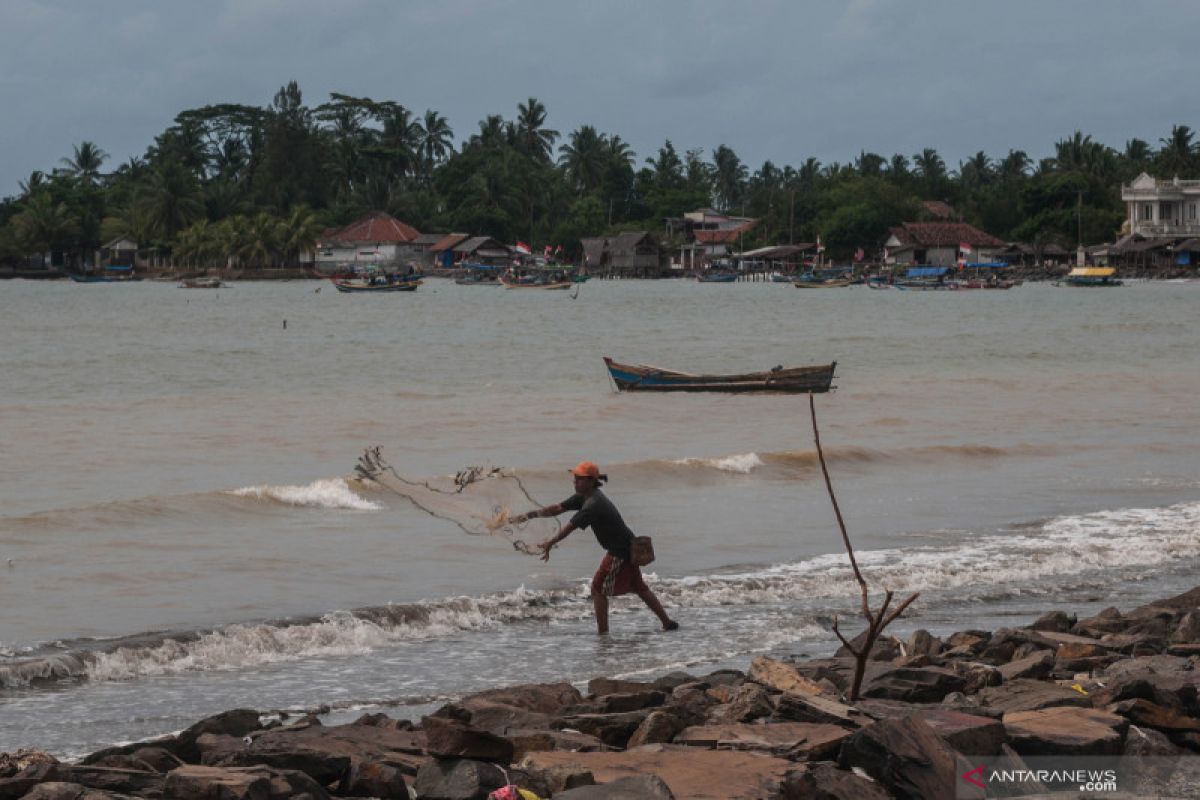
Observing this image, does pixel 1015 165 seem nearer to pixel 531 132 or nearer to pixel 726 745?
pixel 531 132

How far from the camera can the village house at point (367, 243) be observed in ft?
416

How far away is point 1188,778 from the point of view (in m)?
6.67

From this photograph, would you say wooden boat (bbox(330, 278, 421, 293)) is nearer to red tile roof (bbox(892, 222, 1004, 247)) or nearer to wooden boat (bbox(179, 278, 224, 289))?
wooden boat (bbox(179, 278, 224, 289))

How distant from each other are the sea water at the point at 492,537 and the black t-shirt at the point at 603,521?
2.14ft

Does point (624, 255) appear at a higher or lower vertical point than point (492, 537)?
higher

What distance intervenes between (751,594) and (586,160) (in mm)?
133834

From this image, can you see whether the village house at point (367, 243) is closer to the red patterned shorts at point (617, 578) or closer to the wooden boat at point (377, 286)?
the wooden boat at point (377, 286)

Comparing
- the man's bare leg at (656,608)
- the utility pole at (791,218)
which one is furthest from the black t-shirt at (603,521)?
the utility pole at (791,218)

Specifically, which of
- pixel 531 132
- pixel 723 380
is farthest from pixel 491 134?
pixel 723 380

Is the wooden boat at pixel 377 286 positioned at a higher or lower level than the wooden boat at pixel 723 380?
higher

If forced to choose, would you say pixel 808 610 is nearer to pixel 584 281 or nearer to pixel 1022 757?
pixel 1022 757

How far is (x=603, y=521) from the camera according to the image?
1059cm

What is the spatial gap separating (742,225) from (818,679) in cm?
13715

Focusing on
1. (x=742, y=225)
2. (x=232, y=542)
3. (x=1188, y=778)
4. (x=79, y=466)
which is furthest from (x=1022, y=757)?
(x=742, y=225)
